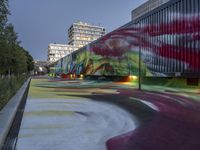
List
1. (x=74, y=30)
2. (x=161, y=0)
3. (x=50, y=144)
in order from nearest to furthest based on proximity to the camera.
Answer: (x=50, y=144)
(x=161, y=0)
(x=74, y=30)

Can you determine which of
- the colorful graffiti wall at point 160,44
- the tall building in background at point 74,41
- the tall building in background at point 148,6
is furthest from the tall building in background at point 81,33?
the colorful graffiti wall at point 160,44

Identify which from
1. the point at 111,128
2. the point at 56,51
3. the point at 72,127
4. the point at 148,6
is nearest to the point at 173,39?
the point at 111,128

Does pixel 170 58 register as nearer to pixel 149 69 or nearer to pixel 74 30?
pixel 149 69

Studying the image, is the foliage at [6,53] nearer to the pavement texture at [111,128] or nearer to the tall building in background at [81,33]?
the pavement texture at [111,128]

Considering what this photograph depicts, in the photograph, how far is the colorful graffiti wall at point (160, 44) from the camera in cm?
1438

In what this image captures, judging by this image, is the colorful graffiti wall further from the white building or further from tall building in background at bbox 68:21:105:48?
the white building

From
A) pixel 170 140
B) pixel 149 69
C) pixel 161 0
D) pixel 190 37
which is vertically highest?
pixel 161 0

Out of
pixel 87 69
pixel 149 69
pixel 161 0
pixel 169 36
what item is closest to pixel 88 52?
pixel 87 69

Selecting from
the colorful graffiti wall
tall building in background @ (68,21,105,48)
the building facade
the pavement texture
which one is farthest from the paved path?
tall building in background @ (68,21,105,48)

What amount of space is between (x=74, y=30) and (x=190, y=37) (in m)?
124

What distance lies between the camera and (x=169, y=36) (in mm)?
16500

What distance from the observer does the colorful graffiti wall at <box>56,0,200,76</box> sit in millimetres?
14383

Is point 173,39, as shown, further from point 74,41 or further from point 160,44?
point 74,41

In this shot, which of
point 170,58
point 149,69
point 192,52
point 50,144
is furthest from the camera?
point 149,69
